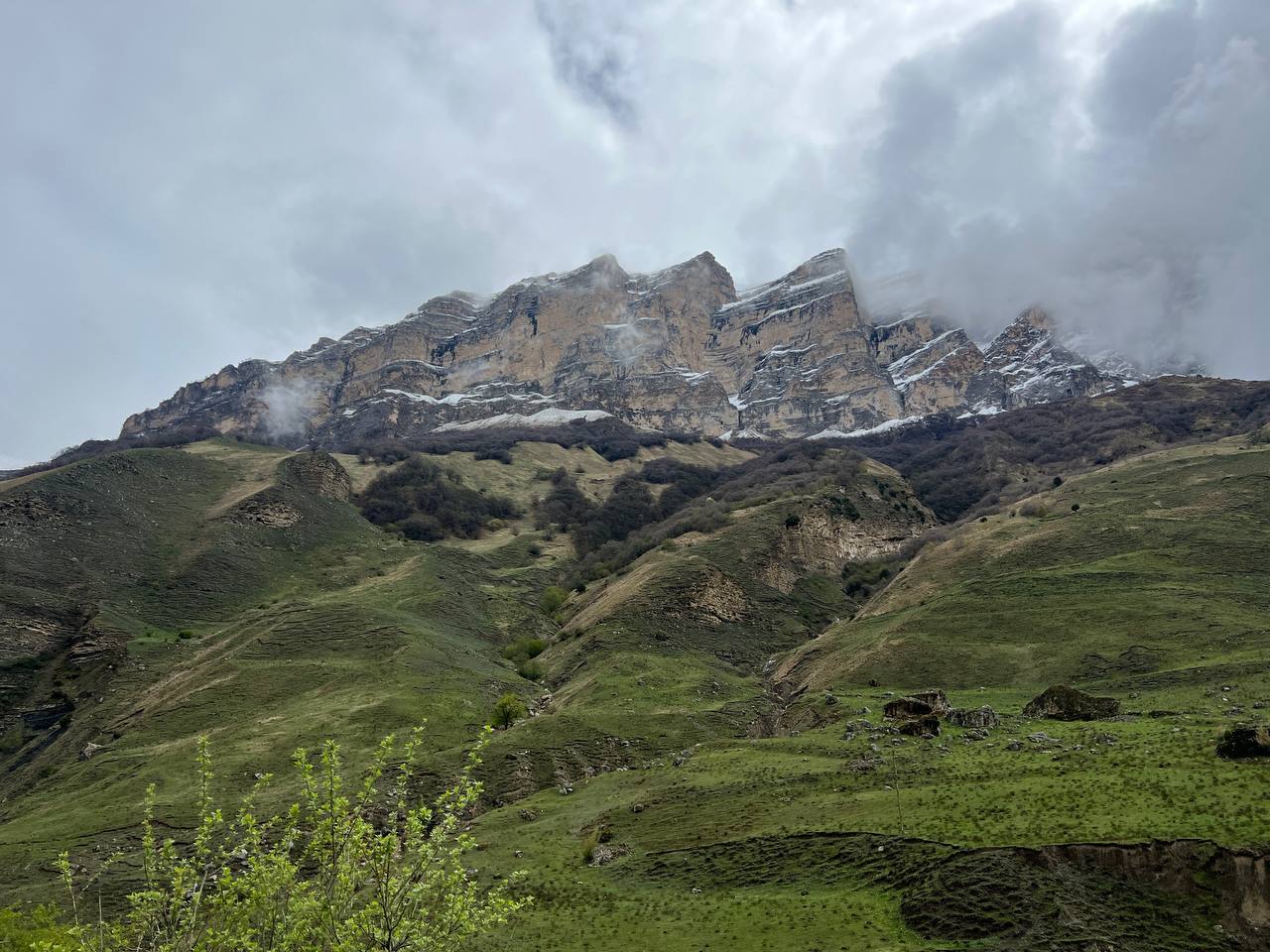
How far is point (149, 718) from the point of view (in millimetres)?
62406

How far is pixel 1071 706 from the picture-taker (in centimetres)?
4472

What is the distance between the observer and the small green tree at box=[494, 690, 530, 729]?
62406 millimetres

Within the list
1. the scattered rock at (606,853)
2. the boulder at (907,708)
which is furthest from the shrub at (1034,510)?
the scattered rock at (606,853)

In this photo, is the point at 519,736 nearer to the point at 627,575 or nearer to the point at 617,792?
the point at 617,792

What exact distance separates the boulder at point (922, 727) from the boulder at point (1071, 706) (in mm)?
6093

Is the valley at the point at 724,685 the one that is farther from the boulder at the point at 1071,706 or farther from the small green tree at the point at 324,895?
the small green tree at the point at 324,895

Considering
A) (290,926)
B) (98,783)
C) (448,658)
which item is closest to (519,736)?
(448,658)

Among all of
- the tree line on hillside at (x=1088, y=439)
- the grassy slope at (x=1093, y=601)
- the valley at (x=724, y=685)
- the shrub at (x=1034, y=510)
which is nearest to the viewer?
the valley at (x=724, y=685)

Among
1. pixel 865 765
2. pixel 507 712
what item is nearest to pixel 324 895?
pixel 865 765

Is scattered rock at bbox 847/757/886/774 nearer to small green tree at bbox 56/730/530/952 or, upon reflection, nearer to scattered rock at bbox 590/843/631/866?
scattered rock at bbox 590/843/631/866

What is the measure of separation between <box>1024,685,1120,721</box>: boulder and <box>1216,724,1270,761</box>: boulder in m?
12.4

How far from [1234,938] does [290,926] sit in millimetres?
26729

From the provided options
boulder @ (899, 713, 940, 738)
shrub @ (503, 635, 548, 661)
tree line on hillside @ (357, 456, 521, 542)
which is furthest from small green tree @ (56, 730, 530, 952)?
tree line on hillside @ (357, 456, 521, 542)

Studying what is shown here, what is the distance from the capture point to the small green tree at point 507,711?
62406 mm
